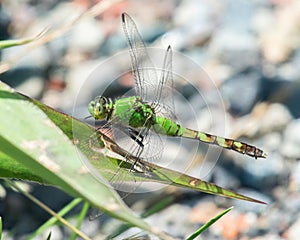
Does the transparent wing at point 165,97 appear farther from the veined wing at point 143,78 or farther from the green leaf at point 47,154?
A: the green leaf at point 47,154

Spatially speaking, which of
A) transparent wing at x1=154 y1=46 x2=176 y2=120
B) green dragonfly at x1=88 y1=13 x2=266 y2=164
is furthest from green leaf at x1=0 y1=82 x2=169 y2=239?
transparent wing at x1=154 y1=46 x2=176 y2=120

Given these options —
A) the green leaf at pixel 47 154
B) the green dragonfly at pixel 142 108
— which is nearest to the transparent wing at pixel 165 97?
the green dragonfly at pixel 142 108

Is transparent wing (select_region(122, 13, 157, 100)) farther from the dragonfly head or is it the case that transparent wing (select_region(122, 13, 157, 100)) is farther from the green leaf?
the green leaf

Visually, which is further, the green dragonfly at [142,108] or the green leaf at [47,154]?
the green dragonfly at [142,108]

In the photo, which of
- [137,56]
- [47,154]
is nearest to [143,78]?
[137,56]

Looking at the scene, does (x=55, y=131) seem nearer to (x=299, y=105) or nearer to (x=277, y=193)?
(x=277, y=193)

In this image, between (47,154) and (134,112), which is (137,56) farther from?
(47,154)

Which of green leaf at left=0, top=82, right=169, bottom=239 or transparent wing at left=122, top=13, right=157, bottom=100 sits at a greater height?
transparent wing at left=122, top=13, right=157, bottom=100
